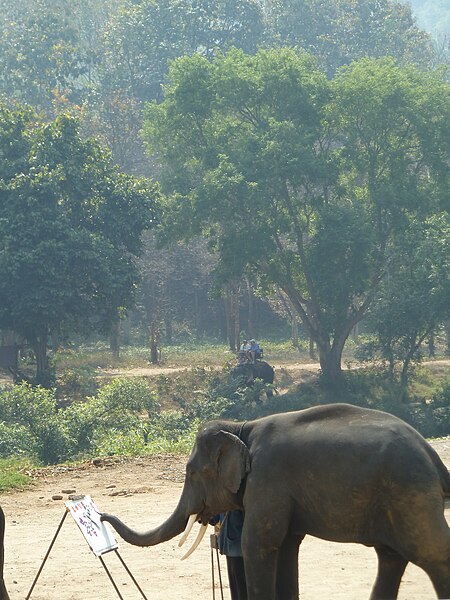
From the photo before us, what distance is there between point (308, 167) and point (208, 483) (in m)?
22.8

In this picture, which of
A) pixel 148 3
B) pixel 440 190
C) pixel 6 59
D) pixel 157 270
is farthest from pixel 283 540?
pixel 148 3

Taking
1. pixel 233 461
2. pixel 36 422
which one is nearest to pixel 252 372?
pixel 36 422

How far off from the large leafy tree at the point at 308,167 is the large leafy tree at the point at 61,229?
79.5 inches

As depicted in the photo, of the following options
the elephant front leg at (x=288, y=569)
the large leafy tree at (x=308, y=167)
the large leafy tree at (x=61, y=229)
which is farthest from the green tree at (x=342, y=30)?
the elephant front leg at (x=288, y=569)

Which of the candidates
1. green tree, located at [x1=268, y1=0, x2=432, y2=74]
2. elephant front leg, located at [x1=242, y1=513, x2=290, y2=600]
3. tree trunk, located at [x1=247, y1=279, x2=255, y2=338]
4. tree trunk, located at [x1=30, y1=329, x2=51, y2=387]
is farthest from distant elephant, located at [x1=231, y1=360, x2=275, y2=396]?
green tree, located at [x1=268, y1=0, x2=432, y2=74]

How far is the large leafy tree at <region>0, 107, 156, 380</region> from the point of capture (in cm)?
2741

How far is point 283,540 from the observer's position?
23.9 feet

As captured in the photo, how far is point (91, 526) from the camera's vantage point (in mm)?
7820

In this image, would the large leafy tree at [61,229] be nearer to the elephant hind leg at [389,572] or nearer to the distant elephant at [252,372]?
the distant elephant at [252,372]

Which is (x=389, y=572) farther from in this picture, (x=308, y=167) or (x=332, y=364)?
(x=332, y=364)

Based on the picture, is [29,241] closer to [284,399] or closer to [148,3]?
[284,399]

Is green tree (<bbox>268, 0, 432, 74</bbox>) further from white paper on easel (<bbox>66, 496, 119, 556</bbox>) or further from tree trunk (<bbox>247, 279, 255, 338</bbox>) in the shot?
white paper on easel (<bbox>66, 496, 119, 556</bbox>)

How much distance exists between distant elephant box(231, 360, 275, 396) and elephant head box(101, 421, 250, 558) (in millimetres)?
21446

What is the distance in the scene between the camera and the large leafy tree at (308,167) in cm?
2981
